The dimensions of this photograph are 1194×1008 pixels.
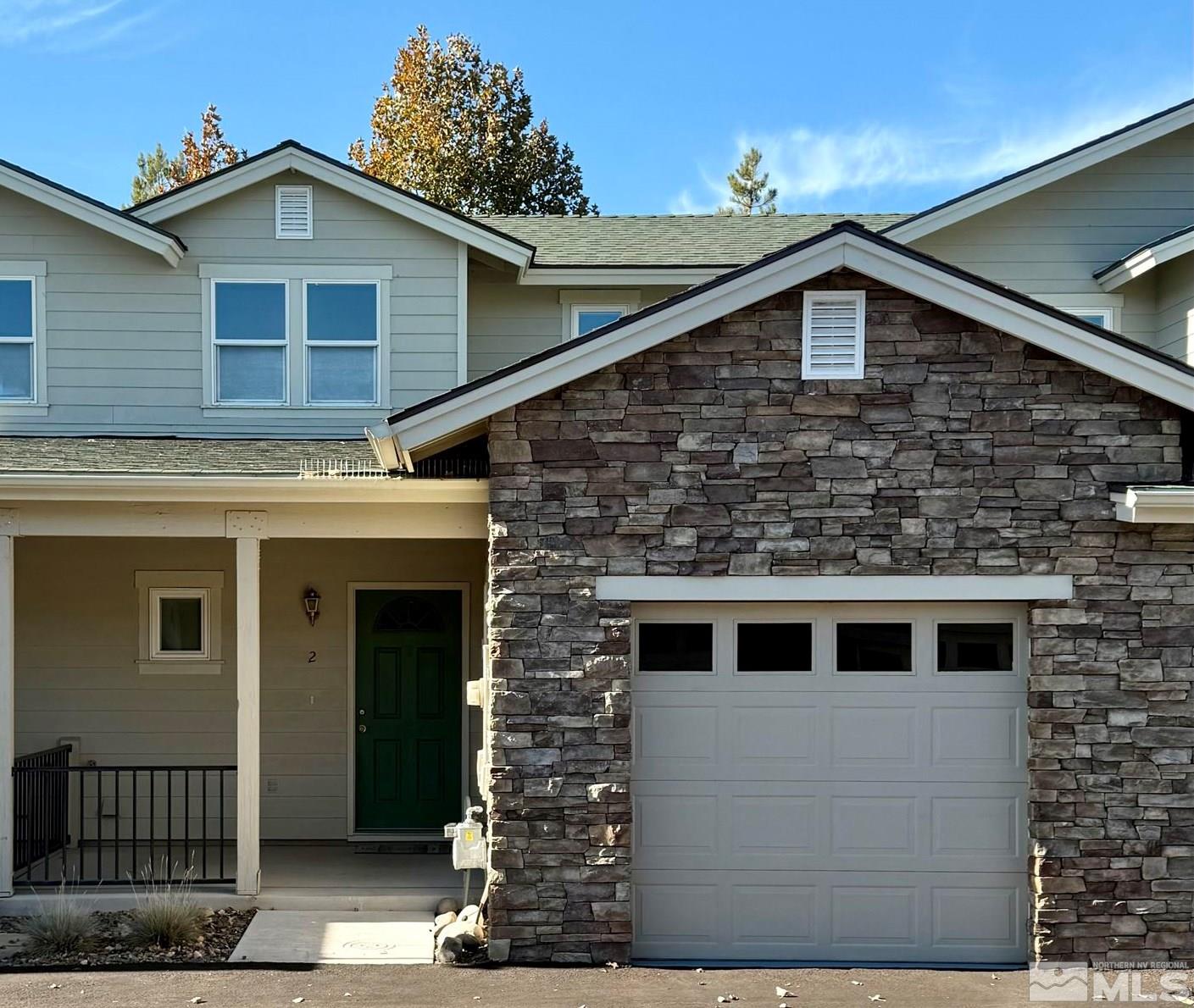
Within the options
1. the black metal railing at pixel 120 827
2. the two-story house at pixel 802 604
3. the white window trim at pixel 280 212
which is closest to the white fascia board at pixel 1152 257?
the two-story house at pixel 802 604

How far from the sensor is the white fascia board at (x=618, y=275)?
1135 cm

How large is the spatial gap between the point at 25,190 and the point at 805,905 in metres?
9.01

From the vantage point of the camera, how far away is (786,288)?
7359 mm

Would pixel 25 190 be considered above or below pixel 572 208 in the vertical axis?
below

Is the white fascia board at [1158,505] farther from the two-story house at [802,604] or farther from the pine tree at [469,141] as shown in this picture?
the pine tree at [469,141]

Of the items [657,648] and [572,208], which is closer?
[657,648]

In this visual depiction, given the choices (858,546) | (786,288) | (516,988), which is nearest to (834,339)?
(786,288)

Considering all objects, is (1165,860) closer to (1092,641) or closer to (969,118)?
(1092,641)

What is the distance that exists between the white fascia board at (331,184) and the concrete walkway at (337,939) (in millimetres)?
5937

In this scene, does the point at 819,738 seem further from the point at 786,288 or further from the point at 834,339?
the point at 786,288

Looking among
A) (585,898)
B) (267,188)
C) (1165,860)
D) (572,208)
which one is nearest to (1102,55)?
(572,208)

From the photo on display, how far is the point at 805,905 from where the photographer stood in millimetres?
7688

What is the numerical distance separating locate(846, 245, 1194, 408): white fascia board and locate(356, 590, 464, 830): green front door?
204 inches
